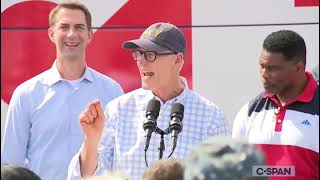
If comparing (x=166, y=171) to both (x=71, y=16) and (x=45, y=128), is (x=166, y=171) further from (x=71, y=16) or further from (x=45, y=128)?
(x=71, y=16)

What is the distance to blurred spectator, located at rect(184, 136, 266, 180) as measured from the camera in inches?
56.3

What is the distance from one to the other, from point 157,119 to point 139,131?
0.08 meters

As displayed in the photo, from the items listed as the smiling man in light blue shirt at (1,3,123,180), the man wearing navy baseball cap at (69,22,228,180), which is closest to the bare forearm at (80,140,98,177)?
the man wearing navy baseball cap at (69,22,228,180)

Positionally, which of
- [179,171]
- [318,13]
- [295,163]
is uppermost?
[318,13]

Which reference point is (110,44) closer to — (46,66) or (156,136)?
(46,66)

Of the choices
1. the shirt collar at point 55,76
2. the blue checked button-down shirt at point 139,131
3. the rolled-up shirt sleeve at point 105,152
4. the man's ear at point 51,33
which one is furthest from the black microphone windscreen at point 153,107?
the man's ear at point 51,33

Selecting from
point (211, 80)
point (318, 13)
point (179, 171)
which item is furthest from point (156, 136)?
point (318, 13)

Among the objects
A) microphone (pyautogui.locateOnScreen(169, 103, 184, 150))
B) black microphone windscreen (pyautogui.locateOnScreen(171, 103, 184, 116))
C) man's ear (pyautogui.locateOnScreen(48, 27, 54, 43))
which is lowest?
microphone (pyautogui.locateOnScreen(169, 103, 184, 150))

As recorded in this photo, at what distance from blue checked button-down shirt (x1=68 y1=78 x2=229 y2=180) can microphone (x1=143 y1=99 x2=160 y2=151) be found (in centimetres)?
16

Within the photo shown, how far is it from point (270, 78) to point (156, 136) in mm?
505

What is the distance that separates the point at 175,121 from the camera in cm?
266

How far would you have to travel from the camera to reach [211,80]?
13.0ft

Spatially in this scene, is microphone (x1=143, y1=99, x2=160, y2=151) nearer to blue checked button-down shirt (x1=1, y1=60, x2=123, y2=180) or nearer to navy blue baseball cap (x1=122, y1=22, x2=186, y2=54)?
navy blue baseball cap (x1=122, y1=22, x2=186, y2=54)

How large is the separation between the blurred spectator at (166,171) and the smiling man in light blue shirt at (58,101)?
1.64m
